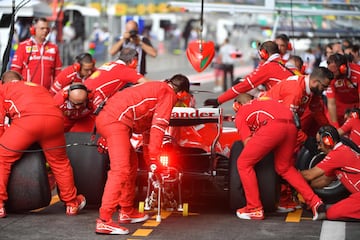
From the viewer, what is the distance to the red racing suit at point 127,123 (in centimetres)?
884

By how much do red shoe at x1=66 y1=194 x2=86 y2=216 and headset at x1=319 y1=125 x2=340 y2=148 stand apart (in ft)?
7.81

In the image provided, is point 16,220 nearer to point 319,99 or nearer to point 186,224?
point 186,224

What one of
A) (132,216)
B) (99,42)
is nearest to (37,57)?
(132,216)

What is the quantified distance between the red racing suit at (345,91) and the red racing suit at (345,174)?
2944 millimetres

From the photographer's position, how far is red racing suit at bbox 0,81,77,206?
30.9ft

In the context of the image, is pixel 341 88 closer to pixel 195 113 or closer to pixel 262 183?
pixel 195 113

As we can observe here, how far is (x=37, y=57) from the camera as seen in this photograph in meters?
13.4

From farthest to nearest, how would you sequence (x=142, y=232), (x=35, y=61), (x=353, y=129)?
(x=35, y=61) < (x=353, y=129) < (x=142, y=232)

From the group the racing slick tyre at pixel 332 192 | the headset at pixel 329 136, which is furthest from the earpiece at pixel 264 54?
the headset at pixel 329 136

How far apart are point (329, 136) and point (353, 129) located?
69.2 inches

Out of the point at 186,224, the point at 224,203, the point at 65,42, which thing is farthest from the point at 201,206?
the point at 65,42

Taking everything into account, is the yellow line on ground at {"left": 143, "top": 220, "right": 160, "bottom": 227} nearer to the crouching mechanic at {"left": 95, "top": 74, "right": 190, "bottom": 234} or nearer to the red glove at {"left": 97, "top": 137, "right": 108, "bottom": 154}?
the crouching mechanic at {"left": 95, "top": 74, "right": 190, "bottom": 234}

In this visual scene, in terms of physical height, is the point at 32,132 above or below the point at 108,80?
below

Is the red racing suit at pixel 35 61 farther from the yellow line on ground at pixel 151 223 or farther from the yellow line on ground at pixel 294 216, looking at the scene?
the yellow line on ground at pixel 294 216
